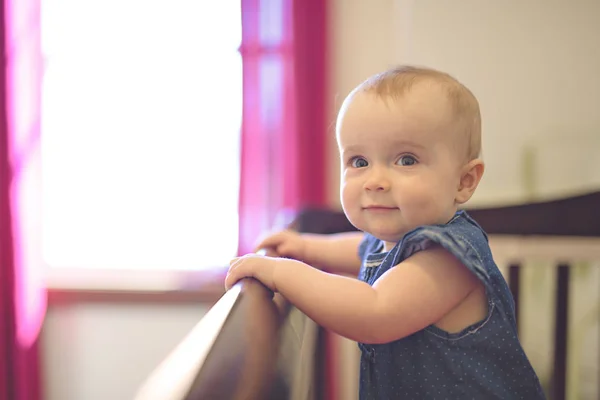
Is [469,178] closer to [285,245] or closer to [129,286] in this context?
[285,245]

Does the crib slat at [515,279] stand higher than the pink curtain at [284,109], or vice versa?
the pink curtain at [284,109]

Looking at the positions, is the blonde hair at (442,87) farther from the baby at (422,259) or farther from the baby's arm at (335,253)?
the baby's arm at (335,253)

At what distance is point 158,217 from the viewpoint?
6.02ft

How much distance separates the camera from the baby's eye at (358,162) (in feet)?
1.99

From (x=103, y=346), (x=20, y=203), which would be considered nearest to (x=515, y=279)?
(x=103, y=346)

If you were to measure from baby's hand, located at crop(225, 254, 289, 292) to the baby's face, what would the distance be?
14 centimetres

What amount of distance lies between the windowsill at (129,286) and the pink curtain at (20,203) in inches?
2.9

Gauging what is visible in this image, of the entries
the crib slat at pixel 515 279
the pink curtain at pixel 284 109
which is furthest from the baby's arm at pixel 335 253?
the pink curtain at pixel 284 109

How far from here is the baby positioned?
522mm

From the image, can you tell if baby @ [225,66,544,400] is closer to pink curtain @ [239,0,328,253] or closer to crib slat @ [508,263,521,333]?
crib slat @ [508,263,521,333]

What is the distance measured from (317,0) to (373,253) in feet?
3.42

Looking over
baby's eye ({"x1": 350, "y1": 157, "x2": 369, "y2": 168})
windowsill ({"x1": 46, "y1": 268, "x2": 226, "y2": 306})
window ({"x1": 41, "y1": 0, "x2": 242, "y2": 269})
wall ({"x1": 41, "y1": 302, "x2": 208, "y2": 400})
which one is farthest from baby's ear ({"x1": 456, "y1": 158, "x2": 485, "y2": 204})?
wall ({"x1": 41, "y1": 302, "x2": 208, "y2": 400})

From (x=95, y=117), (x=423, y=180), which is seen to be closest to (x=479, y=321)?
(x=423, y=180)

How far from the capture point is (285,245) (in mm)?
755
